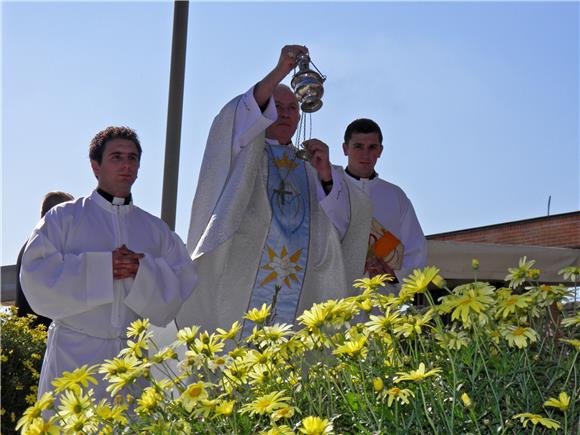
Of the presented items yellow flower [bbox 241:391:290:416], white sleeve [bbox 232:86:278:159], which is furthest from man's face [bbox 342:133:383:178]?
yellow flower [bbox 241:391:290:416]

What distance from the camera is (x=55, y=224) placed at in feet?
12.7

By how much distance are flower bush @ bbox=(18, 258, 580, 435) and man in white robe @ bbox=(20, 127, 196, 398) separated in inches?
66.4

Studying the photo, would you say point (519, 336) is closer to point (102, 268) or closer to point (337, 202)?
point (102, 268)

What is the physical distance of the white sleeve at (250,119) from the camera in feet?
13.3

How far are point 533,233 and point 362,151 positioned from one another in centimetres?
1685

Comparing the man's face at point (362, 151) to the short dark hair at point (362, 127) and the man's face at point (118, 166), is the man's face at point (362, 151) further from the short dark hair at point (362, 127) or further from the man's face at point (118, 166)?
the man's face at point (118, 166)

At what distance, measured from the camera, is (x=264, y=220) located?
420 centimetres

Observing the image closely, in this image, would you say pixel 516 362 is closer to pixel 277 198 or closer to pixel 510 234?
pixel 277 198

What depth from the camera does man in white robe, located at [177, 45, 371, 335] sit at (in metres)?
4.10

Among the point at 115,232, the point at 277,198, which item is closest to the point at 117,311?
the point at 115,232

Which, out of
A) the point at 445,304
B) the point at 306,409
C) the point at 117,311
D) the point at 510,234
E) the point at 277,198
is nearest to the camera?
the point at 445,304

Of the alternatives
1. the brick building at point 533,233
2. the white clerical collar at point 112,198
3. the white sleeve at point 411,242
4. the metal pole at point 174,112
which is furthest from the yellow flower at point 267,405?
the brick building at point 533,233

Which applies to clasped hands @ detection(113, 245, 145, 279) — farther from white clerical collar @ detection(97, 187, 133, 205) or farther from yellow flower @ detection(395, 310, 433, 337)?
yellow flower @ detection(395, 310, 433, 337)

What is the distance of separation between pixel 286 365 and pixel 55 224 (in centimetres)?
205
